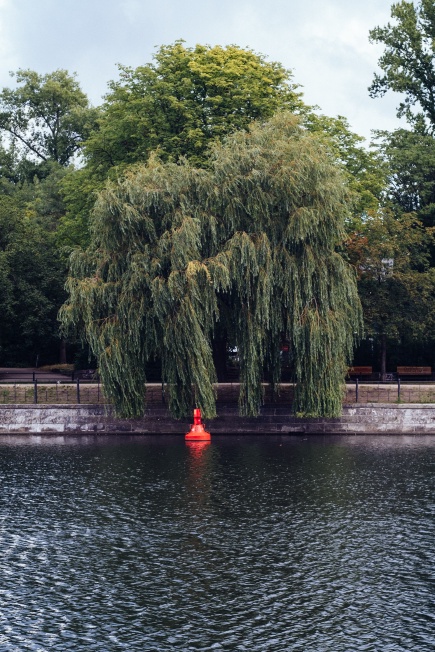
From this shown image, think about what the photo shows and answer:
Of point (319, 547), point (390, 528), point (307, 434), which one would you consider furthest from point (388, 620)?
point (307, 434)

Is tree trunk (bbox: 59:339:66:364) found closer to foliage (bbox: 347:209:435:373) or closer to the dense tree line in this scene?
the dense tree line

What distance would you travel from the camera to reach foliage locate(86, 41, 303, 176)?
165 feet

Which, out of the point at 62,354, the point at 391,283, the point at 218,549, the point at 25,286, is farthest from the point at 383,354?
the point at 218,549

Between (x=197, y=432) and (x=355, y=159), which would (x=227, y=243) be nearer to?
(x=197, y=432)

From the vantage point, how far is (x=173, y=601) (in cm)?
2162

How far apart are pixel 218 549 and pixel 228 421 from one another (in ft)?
60.9

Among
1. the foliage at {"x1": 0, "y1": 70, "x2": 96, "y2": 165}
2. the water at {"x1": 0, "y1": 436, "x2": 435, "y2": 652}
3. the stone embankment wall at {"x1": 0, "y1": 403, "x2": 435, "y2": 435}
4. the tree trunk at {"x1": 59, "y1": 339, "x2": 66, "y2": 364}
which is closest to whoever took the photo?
the water at {"x1": 0, "y1": 436, "x2": 435, "y2": 652}

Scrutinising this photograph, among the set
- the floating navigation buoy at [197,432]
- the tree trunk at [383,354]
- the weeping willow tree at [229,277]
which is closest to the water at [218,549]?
the floating navigation buoy at [197,432]

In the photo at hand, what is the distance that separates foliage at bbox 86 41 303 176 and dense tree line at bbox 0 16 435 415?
9cm

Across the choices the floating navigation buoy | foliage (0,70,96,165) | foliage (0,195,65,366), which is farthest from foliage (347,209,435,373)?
foliage (0,70,96,165)

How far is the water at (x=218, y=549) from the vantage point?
65.3 ft

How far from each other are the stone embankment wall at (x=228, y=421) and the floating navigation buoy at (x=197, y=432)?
143 centimetres

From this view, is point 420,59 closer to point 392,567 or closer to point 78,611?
point 392,567

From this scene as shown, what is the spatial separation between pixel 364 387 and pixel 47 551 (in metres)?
22.6
